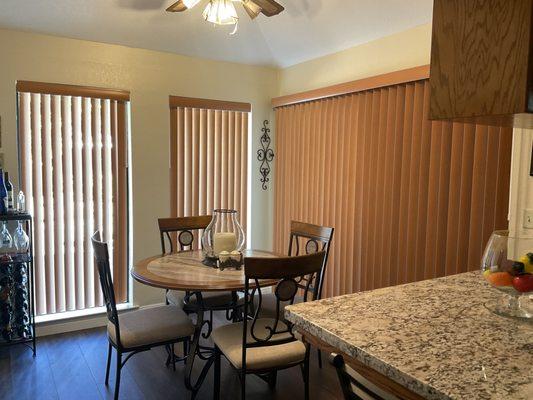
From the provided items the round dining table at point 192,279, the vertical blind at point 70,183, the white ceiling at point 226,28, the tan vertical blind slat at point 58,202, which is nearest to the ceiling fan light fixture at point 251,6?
the white ceiling at point 226,28

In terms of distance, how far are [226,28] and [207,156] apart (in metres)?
1.14

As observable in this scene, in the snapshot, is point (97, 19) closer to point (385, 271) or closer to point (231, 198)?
point (231, 198)

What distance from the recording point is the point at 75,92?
336 centimetres

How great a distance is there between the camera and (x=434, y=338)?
3.81 ft

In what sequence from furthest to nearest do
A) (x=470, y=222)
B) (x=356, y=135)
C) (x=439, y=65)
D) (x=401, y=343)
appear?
(x=356, y=135)
(x=470, y=222)
(x=439, y=65)
(x=401, y=343)

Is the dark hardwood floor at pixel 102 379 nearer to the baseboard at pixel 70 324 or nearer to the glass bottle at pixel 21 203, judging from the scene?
the baseboard at pixel 70 324

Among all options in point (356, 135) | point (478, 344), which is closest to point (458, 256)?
point (356, 135)

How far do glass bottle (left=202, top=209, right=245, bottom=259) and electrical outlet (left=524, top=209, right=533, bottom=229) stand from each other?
161 centimetres

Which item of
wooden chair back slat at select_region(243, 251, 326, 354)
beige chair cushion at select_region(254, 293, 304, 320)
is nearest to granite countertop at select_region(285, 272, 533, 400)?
wooden chair back slat at select_region(243, 251, 326, 354)

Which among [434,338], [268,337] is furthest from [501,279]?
[268,337]

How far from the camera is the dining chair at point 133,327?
7.68 ft

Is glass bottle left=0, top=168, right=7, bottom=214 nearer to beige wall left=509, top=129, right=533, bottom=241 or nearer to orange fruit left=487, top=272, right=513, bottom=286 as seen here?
orange fruit left=487, top=272, right=513, bottom=286

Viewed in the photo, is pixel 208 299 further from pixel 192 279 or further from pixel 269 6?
pixel 269 6

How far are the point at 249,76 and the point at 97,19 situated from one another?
4.83 feet
